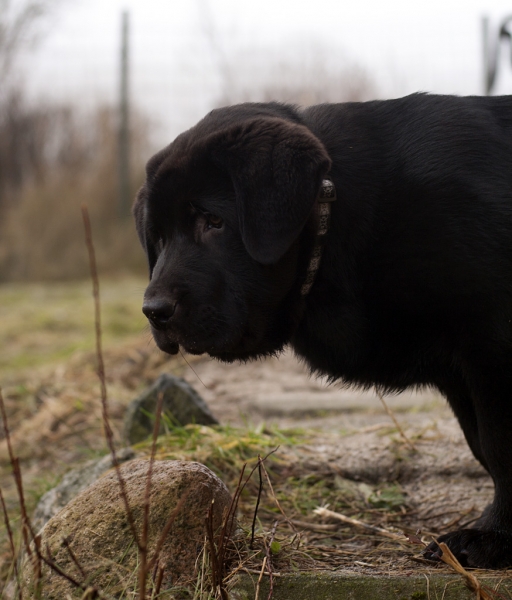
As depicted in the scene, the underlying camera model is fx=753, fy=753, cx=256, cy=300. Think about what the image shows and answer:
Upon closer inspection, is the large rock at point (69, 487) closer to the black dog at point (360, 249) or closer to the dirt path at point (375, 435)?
the dirt path at point (375, 435)

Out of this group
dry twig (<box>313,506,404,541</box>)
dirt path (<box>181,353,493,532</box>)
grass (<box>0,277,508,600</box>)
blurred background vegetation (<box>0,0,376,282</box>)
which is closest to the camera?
grass (<box>0,277,508,600</box>)

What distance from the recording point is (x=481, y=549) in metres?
2.53

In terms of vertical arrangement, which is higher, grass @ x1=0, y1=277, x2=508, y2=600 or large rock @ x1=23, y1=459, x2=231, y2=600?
large rock @ x1=23, y1=459, x2=231, y2=600

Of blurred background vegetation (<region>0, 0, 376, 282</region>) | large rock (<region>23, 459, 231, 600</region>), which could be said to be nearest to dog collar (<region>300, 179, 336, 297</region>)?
large rock (<region>23, 459, 231, 600</region>)

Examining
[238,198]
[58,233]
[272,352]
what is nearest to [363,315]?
[272,352]

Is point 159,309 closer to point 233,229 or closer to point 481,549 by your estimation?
point 233,229

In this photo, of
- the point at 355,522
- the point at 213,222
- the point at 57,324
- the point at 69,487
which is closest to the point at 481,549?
the point at 355,522

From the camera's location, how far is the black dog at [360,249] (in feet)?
8.15

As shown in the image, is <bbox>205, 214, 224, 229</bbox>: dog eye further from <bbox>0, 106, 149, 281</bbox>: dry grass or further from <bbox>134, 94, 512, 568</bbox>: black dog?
<bbox>0, 106, 149, 281</bbox>: dry grass

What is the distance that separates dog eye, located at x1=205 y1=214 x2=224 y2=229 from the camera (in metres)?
2.71

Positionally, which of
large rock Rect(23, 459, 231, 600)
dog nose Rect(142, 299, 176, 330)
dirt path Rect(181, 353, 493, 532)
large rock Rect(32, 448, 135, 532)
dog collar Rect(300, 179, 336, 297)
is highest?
dog collar Rect(300, 179, 336, 297)

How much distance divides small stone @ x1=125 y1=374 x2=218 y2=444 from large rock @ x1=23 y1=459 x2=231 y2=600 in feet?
4.64

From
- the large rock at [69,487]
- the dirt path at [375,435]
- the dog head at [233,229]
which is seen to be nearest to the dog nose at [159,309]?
the dog head at [233,229]

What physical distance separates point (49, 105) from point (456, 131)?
17.4m
